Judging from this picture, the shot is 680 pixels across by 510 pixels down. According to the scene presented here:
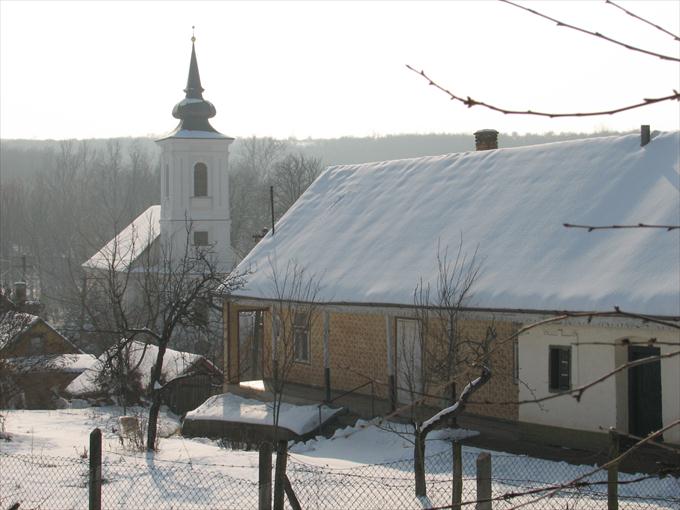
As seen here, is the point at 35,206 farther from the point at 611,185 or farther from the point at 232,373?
the point at 611,185

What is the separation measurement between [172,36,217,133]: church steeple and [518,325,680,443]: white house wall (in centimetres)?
3760

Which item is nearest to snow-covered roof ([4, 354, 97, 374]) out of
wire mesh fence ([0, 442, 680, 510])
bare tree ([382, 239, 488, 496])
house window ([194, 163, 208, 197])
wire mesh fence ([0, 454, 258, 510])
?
wire mesh fence ([0, 454, 258, 510])

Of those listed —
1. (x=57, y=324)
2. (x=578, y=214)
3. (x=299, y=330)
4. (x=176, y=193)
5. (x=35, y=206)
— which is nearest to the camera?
(x=578, y=214)

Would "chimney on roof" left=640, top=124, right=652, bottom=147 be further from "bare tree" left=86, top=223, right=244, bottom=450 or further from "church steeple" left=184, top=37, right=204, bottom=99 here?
"church steeple" left=184, top=37, right=204, bottom=99

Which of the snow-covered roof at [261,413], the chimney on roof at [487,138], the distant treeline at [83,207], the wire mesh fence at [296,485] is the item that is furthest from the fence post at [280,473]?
the distant treeline at [83,207]

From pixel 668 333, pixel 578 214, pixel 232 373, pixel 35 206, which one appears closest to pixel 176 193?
pixel 232 373

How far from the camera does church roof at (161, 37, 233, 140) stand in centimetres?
5095

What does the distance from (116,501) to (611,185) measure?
10680 millimetres

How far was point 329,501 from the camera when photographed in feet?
37.5

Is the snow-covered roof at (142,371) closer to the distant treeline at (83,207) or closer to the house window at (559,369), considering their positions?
the house window at (559,369)

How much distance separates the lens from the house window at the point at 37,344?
3201cm

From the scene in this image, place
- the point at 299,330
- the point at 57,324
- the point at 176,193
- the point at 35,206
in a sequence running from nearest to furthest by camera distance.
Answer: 1. the point at 299,330
2. the point at 176,193
3. the point at 57,324
4. the point at 35,206

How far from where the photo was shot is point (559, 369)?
15930 mm

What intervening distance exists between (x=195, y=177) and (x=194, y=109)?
141 inches
